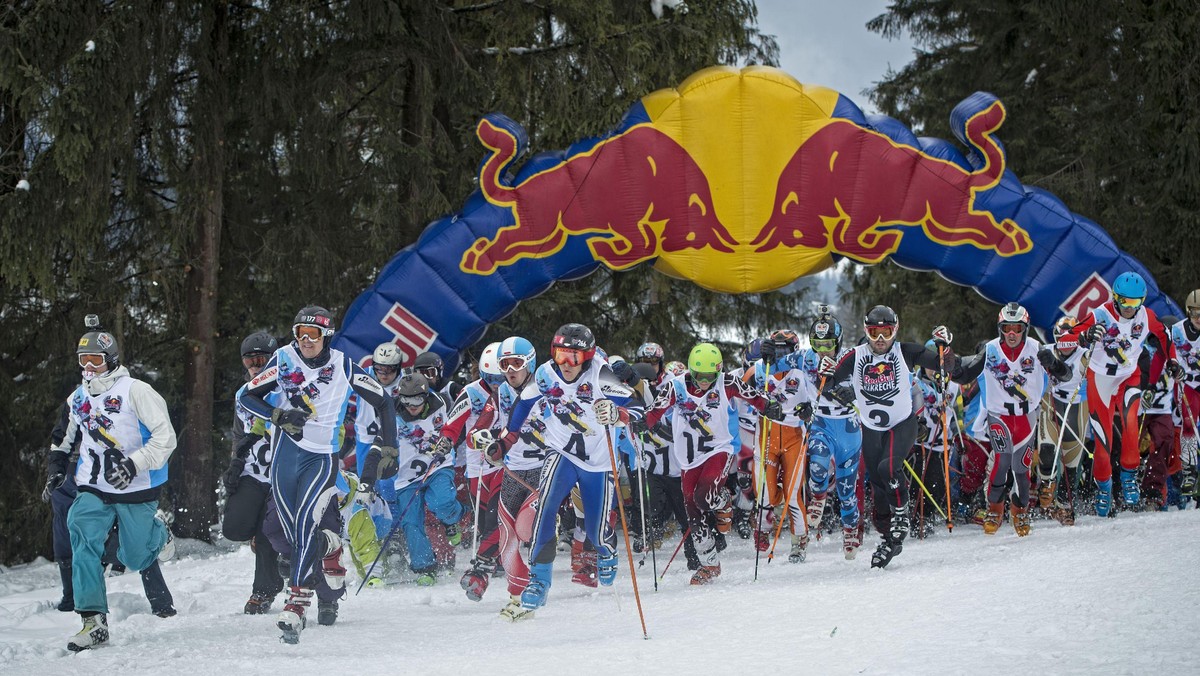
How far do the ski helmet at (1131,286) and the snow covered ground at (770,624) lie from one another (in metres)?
2.49

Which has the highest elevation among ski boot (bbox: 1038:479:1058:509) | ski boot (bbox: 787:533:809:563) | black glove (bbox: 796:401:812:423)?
black glove (bbox: 796:401:812:423)

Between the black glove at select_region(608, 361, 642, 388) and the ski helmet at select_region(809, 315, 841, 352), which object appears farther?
the ski helmet at select_region(809, 315, 841, 352)

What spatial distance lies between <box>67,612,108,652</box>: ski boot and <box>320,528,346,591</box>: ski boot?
141 cm

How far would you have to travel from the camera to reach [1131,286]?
12.2m

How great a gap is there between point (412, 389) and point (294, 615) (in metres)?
3.91

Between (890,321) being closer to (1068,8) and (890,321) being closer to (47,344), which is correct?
(47,344)

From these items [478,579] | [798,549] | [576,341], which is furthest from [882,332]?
[478,579]

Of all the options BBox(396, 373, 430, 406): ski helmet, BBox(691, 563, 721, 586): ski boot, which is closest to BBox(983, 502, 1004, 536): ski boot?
BBox(691, 563, 721, 586): ski boot

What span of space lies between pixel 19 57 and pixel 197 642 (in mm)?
7835

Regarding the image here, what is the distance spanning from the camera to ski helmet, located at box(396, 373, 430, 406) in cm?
1143

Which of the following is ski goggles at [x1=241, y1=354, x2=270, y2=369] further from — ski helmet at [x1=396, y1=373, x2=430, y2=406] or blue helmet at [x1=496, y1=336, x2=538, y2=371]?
blue helmet at [x1=496, y1=336, x2=538, y2=371]

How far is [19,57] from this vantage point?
12.8 m

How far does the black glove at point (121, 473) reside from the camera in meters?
8.18

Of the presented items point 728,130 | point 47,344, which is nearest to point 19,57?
point 47,344
